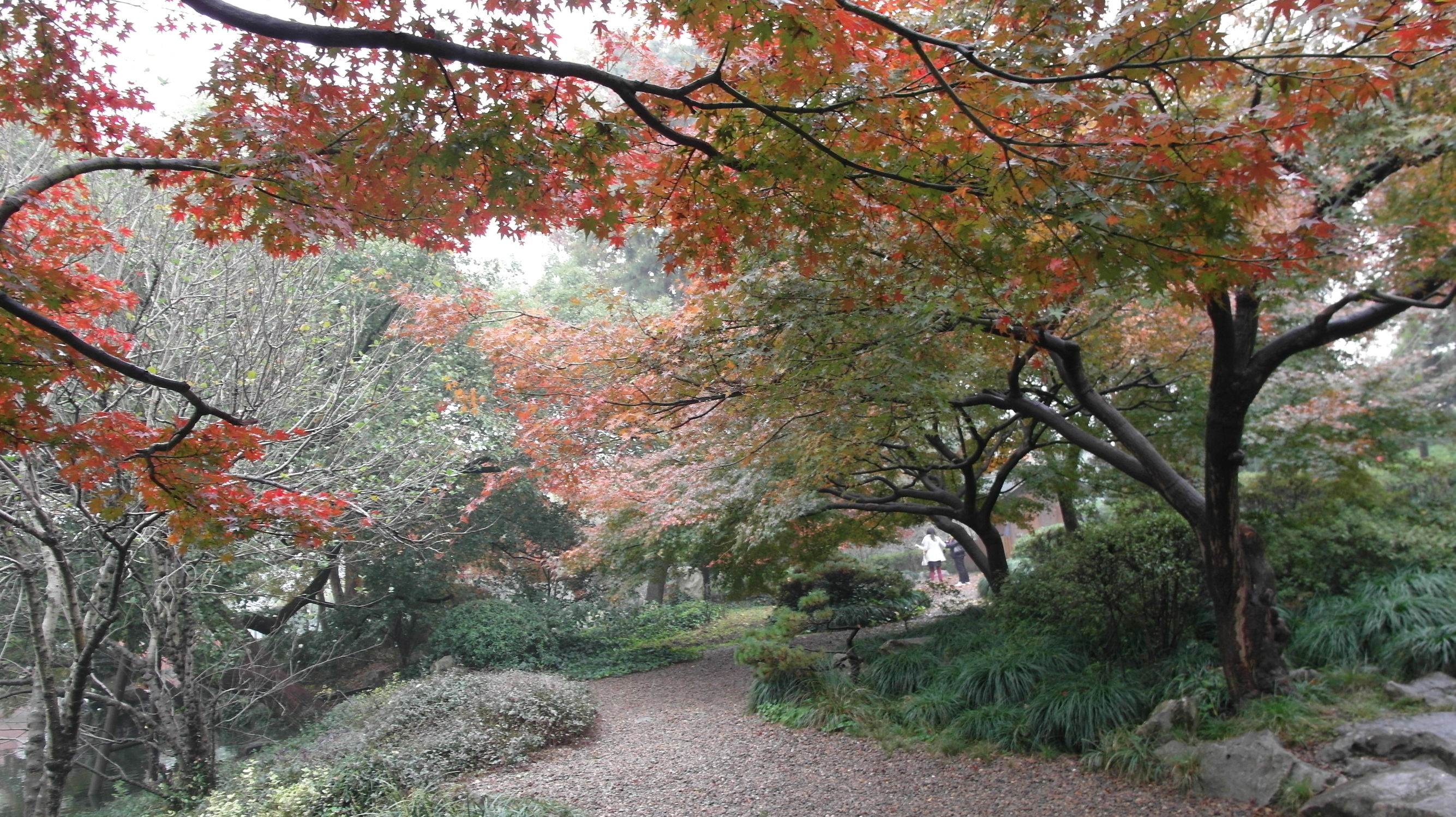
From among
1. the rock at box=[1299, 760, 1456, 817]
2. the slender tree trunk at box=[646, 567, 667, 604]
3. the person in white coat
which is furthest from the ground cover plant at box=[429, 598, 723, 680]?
the rock at box=[1299, 760, 1456, 817]

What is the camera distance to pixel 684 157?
355 centimetres

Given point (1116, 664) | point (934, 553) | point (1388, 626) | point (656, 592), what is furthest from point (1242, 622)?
point (656, 592)

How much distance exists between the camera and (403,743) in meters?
6.86

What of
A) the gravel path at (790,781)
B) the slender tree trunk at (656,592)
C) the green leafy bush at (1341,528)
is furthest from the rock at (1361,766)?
the slender tree trunk at (656,592)

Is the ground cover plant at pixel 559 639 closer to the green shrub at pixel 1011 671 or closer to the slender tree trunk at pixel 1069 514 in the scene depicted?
the slender tree trunk at pixel 1069 514

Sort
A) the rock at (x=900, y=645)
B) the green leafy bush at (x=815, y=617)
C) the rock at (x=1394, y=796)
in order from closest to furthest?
the rock at (x=1394, y=796), the green leafy bush at (x=815, y=617), the rock at (x=900, y=645)

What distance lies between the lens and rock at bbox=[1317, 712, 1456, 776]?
432 centimetres

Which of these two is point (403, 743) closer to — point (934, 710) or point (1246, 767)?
point (934, 710)

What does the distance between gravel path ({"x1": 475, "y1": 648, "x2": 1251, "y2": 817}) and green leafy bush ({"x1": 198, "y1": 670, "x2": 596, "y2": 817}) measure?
0.34 meters

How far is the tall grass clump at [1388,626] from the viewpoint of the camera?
17.5 feet

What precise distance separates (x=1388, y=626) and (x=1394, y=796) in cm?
230

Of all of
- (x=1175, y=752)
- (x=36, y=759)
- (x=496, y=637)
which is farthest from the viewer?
(x=496, y=637)

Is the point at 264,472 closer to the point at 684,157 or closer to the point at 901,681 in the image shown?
the point at 684,157

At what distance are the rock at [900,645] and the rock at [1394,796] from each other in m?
4.28
